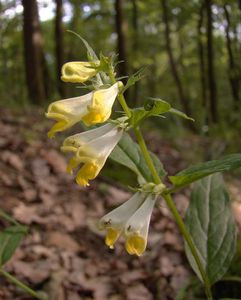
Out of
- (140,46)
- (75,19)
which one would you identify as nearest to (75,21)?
(75,19)

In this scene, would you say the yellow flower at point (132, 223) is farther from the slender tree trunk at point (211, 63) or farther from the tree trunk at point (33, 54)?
the slender tree trunk at point (211, 63)

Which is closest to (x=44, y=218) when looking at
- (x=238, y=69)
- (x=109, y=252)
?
(x=109, y=252)

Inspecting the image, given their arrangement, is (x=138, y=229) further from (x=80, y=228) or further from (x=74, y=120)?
(x=80, y=228)

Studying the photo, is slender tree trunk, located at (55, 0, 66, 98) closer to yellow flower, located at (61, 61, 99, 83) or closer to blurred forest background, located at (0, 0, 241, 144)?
blurred forest background, located at (0, 0, 241, 144)

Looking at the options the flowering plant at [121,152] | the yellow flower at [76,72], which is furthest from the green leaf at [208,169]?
the yellow flower at [76,72]

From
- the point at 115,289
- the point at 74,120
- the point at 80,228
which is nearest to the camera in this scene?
the point at 74,120
